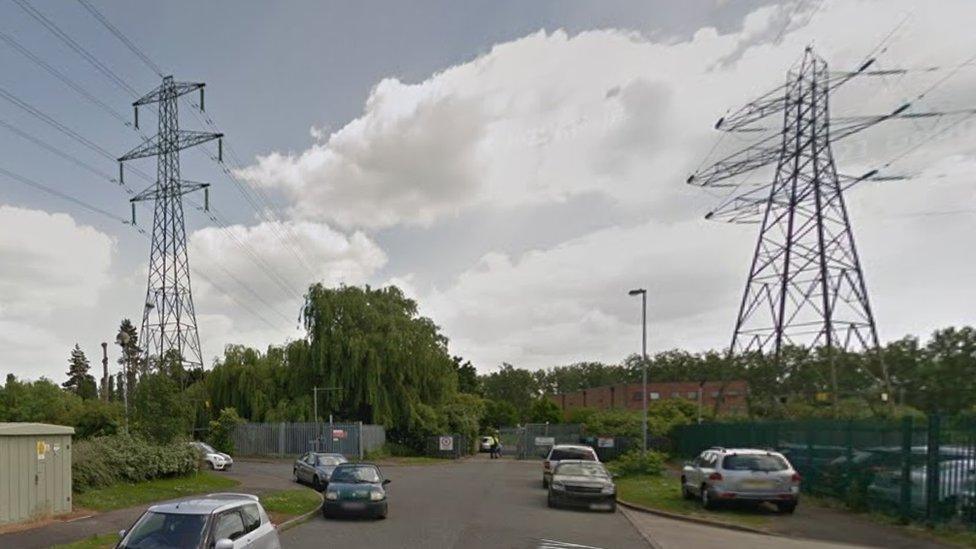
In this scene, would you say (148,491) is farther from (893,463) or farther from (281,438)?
(281,438)

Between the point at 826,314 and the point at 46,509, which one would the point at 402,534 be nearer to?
the point at 46,509

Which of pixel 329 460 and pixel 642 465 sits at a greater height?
pixel 329 460

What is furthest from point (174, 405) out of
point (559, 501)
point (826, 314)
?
point (826, 314)

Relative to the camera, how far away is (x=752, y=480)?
1989 cm

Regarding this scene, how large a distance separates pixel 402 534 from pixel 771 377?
102 ft

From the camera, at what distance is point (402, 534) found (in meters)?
16.7

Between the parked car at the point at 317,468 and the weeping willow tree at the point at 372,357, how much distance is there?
2237 cm

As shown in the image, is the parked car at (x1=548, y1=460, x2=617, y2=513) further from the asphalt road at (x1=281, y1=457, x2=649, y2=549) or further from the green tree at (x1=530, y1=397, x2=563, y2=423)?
the green tree at (x1=530, y1=397, x2=563, y2=423)

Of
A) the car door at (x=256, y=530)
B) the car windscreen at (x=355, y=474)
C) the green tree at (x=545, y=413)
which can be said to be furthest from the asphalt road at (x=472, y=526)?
the green tree at (x=545, y=413)

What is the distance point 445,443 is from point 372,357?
961 cm

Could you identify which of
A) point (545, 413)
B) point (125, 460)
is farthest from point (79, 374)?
point (125, 460)

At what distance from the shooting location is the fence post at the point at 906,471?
55.6 feet

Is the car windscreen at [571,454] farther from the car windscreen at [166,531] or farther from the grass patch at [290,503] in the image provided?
the car windscreen at [166,531]

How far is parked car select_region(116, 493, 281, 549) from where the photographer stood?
916 centimetres
